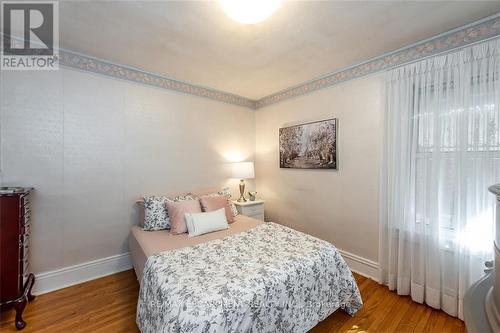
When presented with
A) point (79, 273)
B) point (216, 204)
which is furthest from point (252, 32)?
point (79, 273)

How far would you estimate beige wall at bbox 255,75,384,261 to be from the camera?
2455 mm

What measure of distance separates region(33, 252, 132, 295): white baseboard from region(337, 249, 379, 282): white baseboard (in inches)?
110

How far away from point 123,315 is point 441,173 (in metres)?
3.16

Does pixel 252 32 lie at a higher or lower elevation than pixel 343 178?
higher

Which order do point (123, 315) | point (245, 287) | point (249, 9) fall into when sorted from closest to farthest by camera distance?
point (245, 287) < point (249, 9) < point (123, 315)

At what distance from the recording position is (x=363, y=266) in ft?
8.40

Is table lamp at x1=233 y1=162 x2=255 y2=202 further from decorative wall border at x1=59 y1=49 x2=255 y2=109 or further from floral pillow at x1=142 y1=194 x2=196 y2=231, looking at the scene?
floral pillow at x1=142 y1=194 x2=196 y2=231

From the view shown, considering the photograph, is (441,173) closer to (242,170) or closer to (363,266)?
(363,266)

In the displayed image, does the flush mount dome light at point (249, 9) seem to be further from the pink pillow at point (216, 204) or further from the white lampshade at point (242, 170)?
the white lampshade at point (242, 170)

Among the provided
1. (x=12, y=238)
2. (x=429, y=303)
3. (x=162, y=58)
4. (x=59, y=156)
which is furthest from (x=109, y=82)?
(x=429, y=303)

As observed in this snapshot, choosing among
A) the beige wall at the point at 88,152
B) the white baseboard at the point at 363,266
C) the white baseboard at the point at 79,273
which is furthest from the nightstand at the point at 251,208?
the white baseboard at the point at 79,273

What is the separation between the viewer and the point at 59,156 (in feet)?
7.35

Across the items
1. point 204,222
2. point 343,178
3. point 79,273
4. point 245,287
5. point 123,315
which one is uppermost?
point 343,178

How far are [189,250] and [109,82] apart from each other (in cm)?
218
